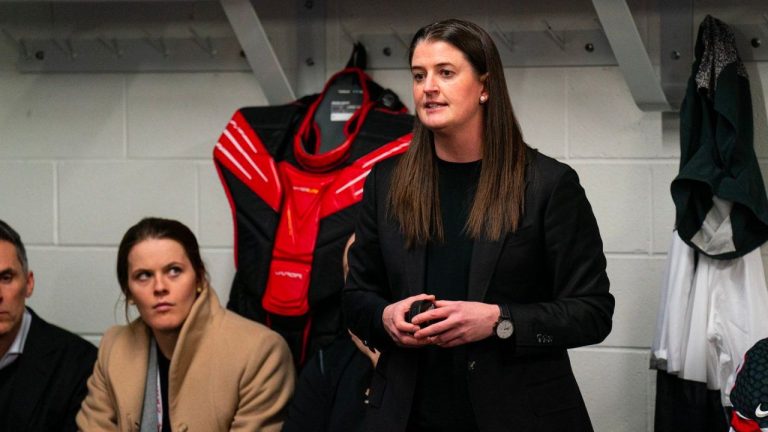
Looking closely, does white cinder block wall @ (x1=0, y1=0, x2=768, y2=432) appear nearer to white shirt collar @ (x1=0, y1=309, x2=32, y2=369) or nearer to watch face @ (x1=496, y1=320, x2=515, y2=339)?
white shirt collar @ (x1=0, y1=309, x2=32, y2=369)

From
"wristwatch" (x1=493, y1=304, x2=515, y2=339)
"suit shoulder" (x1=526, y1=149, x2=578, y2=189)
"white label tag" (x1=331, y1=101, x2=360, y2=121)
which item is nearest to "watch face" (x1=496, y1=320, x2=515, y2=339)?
"wristwatch" (x1=493, y1=304, x2=515, y2=339)

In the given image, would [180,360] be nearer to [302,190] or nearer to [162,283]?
[162,283]

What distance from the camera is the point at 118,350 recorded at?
8.84 feet

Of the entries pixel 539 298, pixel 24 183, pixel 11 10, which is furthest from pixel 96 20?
pixel 539 298

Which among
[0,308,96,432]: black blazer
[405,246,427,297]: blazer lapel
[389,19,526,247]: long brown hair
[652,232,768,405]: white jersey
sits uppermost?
[389,19,526,247]: long brown hair

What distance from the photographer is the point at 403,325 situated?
177cm

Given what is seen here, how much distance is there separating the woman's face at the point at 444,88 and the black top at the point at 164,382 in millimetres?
1097

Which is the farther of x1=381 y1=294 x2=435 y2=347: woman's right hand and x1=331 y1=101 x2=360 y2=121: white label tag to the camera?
x1=331 y1=101 x2=360 y2=121: white label tag

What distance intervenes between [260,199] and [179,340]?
388mm

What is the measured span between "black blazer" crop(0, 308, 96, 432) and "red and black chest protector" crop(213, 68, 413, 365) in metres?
0.41

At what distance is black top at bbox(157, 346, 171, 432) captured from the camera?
2639 millimetres

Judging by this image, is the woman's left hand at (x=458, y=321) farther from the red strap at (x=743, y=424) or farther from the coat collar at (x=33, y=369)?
the coat collar at (x=33, y=369)

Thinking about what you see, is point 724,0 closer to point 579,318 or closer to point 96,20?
point 579,318

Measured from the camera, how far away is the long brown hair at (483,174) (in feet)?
6.00
